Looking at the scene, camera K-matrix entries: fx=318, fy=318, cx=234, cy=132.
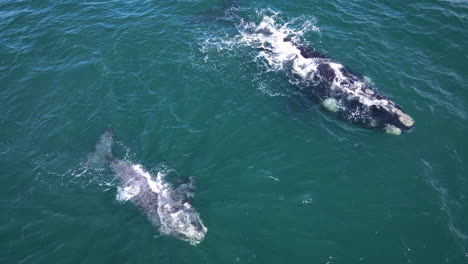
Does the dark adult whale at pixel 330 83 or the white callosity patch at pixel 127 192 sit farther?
the dark adult whale at pixel 330 83

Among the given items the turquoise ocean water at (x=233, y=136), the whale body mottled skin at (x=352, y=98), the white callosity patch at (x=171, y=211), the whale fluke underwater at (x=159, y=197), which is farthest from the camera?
the whale body mottled skin at (x=352, y=98)

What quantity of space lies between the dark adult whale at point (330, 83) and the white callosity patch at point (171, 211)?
1357 cm

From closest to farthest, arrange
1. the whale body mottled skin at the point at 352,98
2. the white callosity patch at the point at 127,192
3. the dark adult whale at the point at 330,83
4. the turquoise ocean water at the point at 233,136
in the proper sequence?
the turquoise ocean water at the point at 233,136
the white callosity patch at the point at 127,192
the whale body mottled skin at the point at 352,98
the dark adult whale at the point at 330,83

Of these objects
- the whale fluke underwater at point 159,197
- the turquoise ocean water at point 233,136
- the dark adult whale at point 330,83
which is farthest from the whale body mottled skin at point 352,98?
the whale fluke underwater at point 159,197

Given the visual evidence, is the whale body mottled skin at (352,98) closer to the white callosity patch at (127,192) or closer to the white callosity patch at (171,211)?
the white callosity patch at (171,211)

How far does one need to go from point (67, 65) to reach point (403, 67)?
31.4m

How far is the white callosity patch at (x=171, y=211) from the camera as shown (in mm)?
18844

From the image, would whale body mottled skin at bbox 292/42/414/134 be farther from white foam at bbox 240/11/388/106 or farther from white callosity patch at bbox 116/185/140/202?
white callosity patch at bbox 116/185/140/202

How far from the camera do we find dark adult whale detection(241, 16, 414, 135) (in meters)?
23.9

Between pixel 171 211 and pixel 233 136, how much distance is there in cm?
717

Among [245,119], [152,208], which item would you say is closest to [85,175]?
[152,208]

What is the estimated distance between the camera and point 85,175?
2236 centimetres

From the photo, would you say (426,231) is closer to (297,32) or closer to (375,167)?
(375,167)

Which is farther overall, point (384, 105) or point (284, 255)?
point (384, 105)
